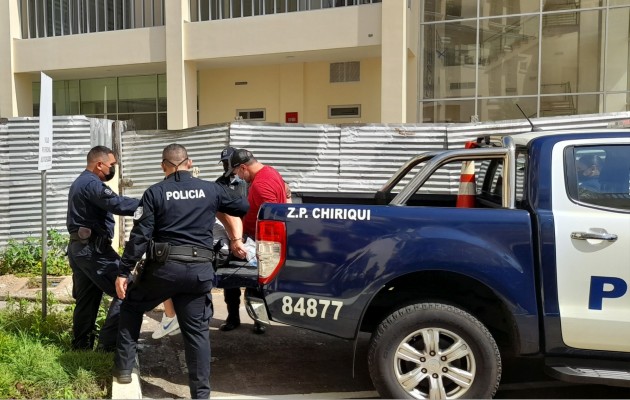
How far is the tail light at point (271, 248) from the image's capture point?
400cm

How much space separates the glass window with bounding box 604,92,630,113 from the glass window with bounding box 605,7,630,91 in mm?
184

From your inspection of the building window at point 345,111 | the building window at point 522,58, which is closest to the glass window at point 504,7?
the building window at point 522,58

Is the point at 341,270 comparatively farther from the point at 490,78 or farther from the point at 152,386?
the point at 490,78

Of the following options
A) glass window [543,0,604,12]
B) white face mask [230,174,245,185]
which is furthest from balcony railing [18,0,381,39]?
white face mask [230,174,245,185]

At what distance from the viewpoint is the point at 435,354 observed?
3.85 m

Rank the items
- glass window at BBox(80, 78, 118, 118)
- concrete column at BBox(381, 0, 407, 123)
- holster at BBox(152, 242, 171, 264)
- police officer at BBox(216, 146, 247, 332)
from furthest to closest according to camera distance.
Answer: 1. glass window at BBox(80, 78, 118, 118)
2. concrete column at BBox(381, 0, 407, 123)
3. police officer at BBox(216, 146, 247, 332)
4. holster at BBox(152, 242, 171, 264)

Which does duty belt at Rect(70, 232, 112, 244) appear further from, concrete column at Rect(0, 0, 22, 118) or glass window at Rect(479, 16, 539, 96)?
concrete column at Rect(0, 0, 22, 118)

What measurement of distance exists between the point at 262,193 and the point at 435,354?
236cm

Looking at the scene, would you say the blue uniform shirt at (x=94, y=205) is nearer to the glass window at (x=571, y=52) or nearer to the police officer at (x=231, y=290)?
the police officer at (x=231, y=290)

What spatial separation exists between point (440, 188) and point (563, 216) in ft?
14.8

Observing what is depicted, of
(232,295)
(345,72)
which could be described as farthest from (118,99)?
(232,295)

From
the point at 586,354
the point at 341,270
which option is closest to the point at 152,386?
the point at 341,270

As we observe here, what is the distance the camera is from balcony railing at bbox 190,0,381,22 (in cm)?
1510

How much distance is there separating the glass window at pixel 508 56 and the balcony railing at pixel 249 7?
10.2ft
